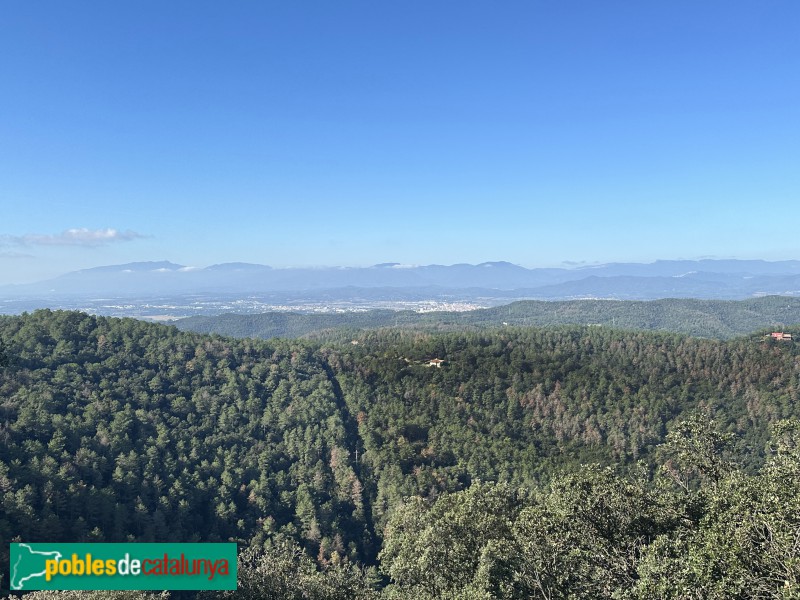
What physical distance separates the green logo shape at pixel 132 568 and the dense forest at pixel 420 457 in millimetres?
2679

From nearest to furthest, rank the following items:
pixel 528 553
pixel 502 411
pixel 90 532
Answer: pixel 528 553 < pixel 90 532 < pixel 502 411

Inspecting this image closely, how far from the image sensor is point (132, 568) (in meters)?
22.0

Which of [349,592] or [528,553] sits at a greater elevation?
[528,553]

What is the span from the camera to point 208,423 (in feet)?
262

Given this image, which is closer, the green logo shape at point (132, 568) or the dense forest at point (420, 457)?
the dense forest at point (420, 457)

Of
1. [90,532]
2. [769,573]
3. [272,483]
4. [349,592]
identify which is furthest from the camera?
[272,483]

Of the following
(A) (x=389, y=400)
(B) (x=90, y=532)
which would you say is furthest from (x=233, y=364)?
(B) (x=90, y=532)

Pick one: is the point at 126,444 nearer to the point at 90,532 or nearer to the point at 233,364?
the point at 90,532

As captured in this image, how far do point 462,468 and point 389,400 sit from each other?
27.4 metres

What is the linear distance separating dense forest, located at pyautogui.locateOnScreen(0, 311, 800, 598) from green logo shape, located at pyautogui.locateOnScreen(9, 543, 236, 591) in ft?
8.79

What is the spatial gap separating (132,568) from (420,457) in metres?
61.9

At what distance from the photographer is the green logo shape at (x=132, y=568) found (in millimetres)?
21719

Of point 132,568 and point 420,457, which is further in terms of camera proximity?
point 420,457

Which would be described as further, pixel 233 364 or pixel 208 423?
pixel 233 364
